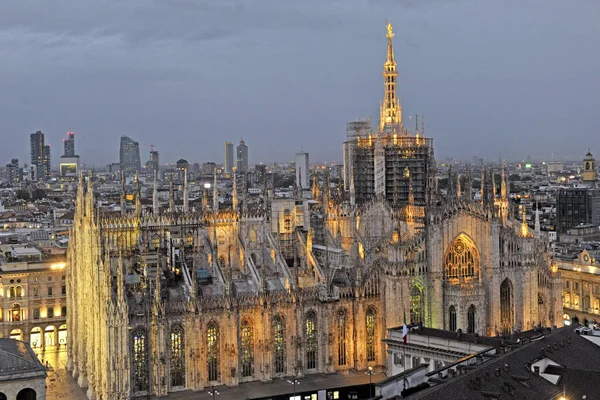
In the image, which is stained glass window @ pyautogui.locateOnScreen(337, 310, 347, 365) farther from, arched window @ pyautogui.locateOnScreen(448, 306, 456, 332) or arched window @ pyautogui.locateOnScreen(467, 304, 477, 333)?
arched window @ pyautogui.locateOnScreen(467, 304, 477, 333)

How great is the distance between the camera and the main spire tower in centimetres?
12169

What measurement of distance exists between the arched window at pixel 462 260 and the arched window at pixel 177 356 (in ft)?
93.3

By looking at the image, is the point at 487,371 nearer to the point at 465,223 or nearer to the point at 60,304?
the point at 465,223

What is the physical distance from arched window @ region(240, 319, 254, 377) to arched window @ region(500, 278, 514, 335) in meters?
27.4

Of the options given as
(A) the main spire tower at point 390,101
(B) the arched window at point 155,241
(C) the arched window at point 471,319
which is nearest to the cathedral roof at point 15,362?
(B) the arched window at point 155,241

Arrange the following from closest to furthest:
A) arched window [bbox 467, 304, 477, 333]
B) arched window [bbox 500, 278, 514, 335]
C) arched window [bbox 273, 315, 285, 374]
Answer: arched window [bbox 273, 315, 285, 374], arched window [bbox 467, 304, 477, 333], arched window [bbox 500, 278, 514, 335]

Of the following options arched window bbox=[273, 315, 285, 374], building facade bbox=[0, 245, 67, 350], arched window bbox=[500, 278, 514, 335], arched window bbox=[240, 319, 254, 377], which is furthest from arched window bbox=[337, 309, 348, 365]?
building facade bbox=[0, 245, 67, 350]

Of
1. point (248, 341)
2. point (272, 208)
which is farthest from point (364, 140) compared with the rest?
point (248, 341)

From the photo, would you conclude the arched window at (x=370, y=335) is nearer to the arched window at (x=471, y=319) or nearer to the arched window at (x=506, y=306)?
the arched window at (x=471, y=319)

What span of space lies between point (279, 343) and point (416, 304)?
48.5 feet

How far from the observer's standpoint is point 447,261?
3295 inches

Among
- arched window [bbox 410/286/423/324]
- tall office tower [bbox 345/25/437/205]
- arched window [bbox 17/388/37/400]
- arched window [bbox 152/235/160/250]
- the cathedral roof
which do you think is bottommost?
arched window [bbox 17/388/37/400]

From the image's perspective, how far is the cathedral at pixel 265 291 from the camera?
239 ft

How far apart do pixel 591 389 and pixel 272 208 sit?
56.0m
